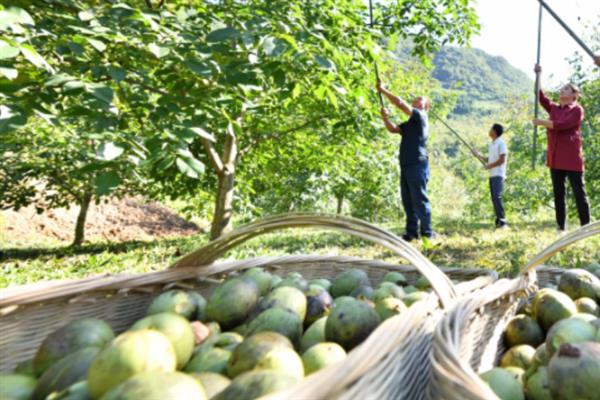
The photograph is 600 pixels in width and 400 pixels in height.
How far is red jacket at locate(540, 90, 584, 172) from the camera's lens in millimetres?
5859

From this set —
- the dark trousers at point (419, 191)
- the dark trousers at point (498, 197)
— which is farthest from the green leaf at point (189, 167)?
the dark trousers at point (498, 197)

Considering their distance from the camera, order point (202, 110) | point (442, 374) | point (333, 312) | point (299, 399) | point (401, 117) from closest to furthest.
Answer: point (299, 399), point (442, 374), point (333, 312), point (202, 110), point (401, 117)

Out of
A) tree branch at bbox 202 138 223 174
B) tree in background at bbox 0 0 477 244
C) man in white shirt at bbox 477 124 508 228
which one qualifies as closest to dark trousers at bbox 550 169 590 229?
man in white shirt at bbox 477 124 508 228

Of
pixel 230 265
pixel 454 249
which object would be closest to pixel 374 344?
pixel 230 265

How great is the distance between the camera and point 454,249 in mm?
5488

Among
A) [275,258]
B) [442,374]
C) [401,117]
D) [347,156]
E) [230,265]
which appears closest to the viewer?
[442,374]

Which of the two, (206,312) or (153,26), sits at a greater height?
(153,26)

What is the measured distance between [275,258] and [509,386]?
1303 millimetres

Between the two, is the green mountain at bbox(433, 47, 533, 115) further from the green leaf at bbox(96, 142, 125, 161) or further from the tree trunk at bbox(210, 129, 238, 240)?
the green leaf at bbox(96, 142, 125, 161)

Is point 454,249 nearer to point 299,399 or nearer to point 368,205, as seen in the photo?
point 299,399

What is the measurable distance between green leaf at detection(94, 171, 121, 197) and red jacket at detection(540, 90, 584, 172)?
19.2 ft

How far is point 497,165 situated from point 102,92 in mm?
7376

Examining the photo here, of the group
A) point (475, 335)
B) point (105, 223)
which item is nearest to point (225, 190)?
point (475, 335)

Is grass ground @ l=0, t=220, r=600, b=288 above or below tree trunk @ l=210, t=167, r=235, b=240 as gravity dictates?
below
